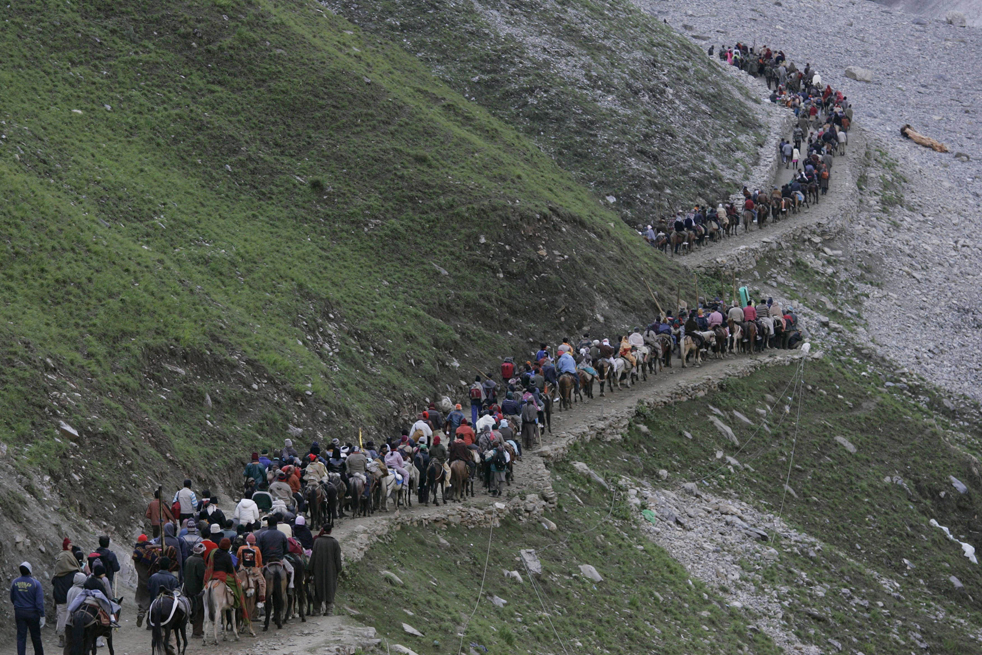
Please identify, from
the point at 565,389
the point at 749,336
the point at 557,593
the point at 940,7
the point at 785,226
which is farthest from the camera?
the point at 940,7

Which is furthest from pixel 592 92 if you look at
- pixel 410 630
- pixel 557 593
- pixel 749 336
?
pixel 410 630

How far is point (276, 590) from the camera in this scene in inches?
816

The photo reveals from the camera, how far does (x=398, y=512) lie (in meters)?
26.9

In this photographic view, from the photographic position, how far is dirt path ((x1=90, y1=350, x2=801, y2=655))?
20031mm

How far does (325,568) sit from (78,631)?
4.25m

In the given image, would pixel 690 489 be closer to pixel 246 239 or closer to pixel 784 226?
pixel 246 239

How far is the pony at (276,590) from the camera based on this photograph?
20609mm

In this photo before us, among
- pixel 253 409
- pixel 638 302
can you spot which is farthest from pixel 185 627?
pixel 638 302

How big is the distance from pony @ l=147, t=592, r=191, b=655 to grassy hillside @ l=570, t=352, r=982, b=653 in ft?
51.4

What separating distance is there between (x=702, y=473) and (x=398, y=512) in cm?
1218

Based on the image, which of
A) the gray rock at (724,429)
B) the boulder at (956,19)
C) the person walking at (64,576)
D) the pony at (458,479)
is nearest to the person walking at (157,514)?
the person walking at (64,576)

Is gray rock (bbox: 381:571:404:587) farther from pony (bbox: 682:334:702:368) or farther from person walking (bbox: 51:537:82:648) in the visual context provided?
pony (bbox: 682:334:702:368)

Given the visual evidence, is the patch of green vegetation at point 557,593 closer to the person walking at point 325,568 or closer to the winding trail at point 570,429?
the winding trail at point 570,429

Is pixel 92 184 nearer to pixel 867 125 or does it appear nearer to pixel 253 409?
pixel 253 409
